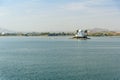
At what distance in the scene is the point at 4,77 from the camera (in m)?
20.9

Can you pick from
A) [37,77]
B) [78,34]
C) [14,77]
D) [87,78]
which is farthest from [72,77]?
[78,34]

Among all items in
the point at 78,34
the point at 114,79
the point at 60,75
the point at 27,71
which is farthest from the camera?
the point at 78,34

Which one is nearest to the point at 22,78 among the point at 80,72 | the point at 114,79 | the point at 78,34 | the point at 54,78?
the point at 54,78

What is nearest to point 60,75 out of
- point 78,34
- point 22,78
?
point 22,78

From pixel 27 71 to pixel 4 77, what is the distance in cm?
307

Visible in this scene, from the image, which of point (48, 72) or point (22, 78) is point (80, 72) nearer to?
point (48, 72)

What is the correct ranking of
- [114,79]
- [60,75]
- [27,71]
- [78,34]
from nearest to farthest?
[114,79]
[60,75]
[27,71]
[78,34]

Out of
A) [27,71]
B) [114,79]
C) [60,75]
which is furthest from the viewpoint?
[27,71]

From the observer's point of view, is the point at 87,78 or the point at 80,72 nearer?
the point at 87,78

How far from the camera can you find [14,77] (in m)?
21.0

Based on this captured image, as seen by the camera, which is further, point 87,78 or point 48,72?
point 48,72

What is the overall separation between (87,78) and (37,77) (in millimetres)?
3823

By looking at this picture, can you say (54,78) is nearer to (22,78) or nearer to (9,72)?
(22,78)

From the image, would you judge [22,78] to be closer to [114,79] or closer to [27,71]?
[27,71]
